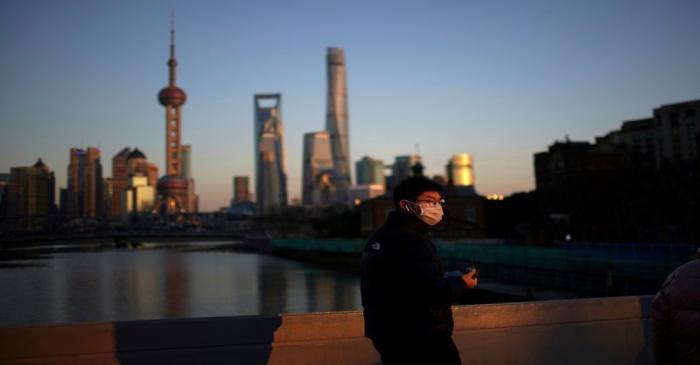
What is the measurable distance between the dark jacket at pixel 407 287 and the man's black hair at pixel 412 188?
0.26 meters

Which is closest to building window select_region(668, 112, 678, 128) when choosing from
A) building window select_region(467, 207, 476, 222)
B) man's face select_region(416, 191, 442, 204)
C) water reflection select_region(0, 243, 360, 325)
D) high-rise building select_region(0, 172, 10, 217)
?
building window select_region(467, 207, 476, 222)

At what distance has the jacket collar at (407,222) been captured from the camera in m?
3.89

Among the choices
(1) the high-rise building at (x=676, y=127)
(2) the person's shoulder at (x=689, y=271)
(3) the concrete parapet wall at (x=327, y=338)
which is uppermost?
(1) the high-rise building at (x=676, y=127)

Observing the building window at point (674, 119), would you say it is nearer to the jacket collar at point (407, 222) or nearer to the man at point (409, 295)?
the jacket collar at point (407, 222)

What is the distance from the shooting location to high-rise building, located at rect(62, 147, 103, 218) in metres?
92.0

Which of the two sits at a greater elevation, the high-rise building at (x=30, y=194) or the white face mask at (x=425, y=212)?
the high-rise building at (x=30, y=194)

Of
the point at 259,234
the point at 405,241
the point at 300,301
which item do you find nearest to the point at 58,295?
the point at 300,301

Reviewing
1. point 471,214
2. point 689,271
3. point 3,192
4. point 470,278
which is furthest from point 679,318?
point 471,214

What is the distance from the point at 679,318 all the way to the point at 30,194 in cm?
4024

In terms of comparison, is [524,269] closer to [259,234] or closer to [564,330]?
[564,330]

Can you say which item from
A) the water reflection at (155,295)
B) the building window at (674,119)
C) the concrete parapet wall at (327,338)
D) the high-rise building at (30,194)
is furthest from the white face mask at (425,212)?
the building window at (674,119)

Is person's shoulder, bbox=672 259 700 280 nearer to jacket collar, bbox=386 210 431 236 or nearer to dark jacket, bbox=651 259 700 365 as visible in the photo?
dark jacket, bbox=651 259 700 365

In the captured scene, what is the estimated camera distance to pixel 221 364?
556 centimetres

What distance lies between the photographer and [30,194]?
38.2 m
